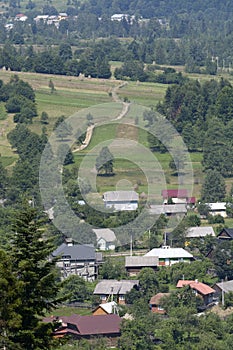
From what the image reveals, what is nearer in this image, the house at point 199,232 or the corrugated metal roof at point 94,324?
the corrugated metal roof at point 94,324

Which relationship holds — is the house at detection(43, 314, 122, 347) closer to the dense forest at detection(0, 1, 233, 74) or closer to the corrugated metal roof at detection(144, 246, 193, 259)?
the corrugated metal roof at detection(144, 246, 193, 259)

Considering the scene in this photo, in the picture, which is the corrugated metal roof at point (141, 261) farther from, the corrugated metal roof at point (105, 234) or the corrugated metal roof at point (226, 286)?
the corrugated metal roof at point (226, 286)

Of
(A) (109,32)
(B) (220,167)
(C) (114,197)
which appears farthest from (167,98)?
(A) (109,32)

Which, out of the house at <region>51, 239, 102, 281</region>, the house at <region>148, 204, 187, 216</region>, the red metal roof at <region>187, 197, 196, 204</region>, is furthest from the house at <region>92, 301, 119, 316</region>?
→ the red metal roof at <region>187, 197, 196, 204</region>

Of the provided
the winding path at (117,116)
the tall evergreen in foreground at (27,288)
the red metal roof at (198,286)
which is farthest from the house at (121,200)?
the tall evergreen in foreground at (27,288)

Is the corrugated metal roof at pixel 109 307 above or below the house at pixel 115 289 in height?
above

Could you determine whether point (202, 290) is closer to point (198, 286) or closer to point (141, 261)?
point (198, 286)

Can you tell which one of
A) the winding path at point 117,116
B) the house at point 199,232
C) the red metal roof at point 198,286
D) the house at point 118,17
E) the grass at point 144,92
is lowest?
the house at point 118,17
